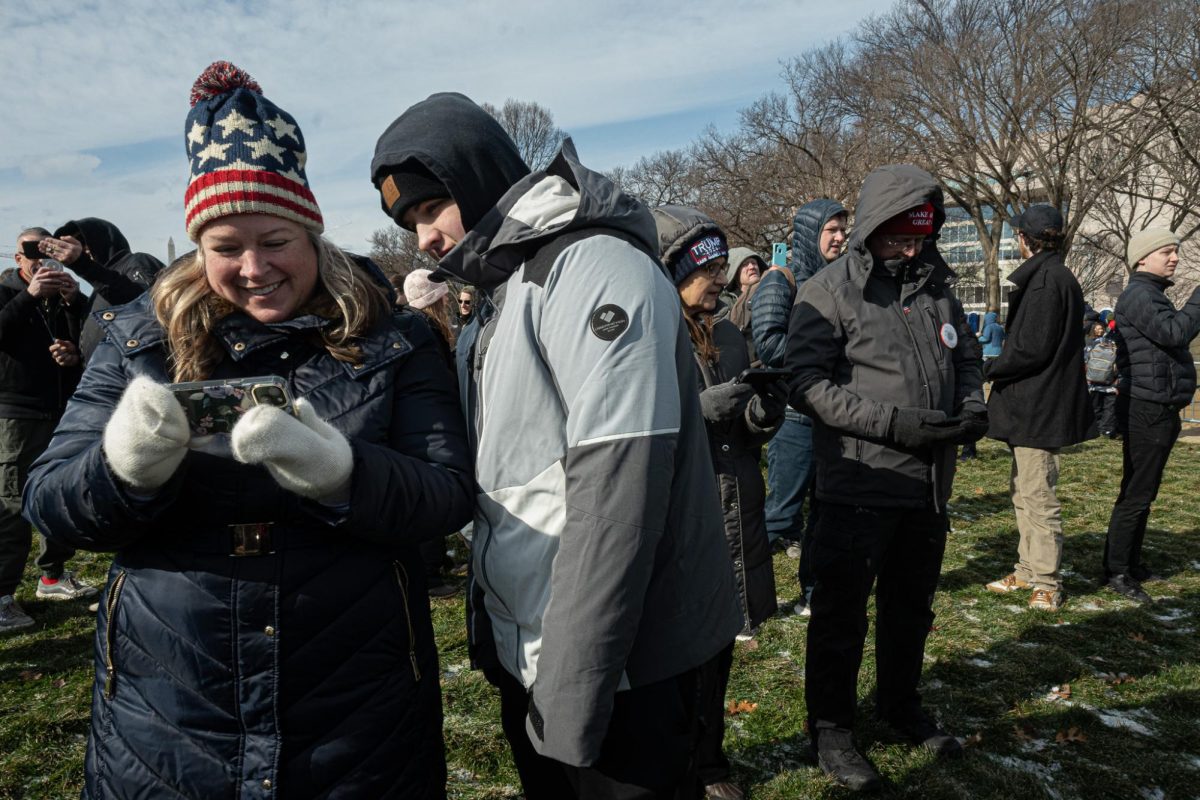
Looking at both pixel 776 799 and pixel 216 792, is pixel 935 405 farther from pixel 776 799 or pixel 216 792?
pixel 216 792

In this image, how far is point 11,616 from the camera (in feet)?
15.8

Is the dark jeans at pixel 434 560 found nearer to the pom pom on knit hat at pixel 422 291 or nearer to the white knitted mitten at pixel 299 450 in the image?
the pom pom on knit hat at pixel 422 291

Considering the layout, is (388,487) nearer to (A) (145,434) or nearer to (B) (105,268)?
(A) (145,434)

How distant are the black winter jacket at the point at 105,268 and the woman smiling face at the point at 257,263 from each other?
3413 mm

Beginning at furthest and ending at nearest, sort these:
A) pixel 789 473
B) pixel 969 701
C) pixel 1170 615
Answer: pixel 789 473
pixel 1170 615
pixel 969 701

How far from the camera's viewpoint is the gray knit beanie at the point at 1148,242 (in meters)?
5.18

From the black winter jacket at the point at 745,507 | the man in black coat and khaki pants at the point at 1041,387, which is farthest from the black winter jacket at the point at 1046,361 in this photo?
the black winter jacket at the point at 745,507

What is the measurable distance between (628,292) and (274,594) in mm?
908

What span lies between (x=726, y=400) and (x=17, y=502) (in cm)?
446

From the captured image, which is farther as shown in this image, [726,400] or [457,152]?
[726,400]

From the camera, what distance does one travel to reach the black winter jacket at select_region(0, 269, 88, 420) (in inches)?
193

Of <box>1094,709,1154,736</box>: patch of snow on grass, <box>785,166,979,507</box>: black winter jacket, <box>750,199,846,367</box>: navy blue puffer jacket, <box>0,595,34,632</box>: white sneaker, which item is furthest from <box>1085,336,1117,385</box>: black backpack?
<box>0,595,34,632</box>: white sneaker

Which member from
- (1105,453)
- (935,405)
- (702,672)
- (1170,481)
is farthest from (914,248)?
(1105,453)

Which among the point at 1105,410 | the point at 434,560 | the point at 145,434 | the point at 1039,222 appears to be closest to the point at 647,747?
the point at 145,434
